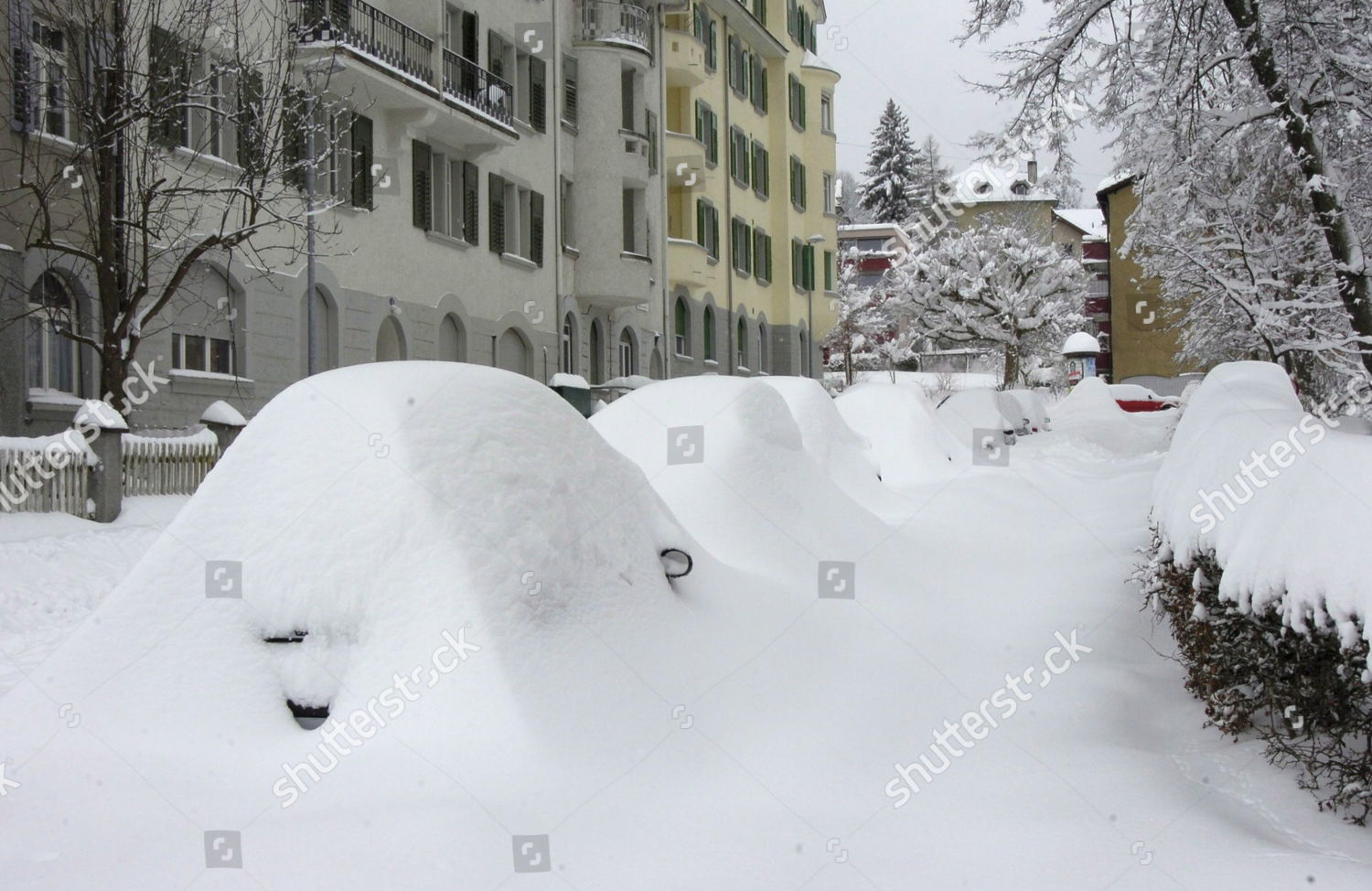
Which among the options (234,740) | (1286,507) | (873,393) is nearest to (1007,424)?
(873,393)

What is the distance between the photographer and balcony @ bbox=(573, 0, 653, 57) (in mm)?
30500

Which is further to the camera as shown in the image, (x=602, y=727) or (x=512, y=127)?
(x=512, y=127)

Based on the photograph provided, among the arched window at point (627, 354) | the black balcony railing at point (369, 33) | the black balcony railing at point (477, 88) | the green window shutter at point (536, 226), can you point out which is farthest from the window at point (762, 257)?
the black balcony railing at point (369, 33)

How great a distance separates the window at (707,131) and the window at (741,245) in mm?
2530

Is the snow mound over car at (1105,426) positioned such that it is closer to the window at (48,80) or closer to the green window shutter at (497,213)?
the green window shutter at (497,213)

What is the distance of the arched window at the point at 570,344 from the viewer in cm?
2959

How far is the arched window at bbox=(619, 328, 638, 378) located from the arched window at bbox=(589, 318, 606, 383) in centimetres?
108

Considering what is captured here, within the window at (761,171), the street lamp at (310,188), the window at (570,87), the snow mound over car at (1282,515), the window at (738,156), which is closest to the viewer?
the snow mound over car at (1282,515)

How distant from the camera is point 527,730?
4598 mm

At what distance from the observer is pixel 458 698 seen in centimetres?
465

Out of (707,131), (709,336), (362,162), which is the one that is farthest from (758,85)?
(362,162)

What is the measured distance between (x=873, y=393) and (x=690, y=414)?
866cm

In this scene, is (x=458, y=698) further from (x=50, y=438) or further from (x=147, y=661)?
(x=50, y=438)

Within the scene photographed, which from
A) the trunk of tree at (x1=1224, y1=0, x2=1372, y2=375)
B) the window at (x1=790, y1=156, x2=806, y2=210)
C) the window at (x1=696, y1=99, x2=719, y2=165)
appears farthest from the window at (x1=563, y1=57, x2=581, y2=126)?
the trunk of tree at (x1=1224, y1=0, x2=1372, y2=375)
